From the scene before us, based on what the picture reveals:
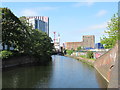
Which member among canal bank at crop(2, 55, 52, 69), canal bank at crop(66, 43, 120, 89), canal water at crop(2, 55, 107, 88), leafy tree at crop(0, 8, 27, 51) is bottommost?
canal water at crop(2, 55, 107, 88)

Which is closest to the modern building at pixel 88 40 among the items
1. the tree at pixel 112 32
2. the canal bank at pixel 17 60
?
A: the canal bank at pixel 17 60

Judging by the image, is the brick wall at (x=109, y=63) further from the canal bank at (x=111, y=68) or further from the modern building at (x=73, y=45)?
the modern building at (x=73, y=45)

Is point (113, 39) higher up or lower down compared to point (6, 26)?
lower down

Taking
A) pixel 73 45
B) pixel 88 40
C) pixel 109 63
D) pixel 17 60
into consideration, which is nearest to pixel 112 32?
pixel 109 63

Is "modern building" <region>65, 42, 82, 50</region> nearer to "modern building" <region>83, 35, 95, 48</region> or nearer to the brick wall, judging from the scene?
"modern building" <region>83, 35, 95, 48</region>

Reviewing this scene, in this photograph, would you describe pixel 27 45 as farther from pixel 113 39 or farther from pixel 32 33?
pixel 113 39

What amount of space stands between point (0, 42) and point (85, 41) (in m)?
140

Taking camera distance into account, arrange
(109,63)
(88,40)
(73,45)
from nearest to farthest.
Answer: (109,63), (88,40), (73,45)

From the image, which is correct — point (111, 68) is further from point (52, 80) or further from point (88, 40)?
point (88, 40)

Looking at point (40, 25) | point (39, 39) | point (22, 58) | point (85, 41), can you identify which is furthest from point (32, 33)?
point (85, 41)

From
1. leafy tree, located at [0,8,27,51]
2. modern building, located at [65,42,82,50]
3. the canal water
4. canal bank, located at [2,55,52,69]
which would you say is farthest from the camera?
modern building, located at [65,42,82,50]

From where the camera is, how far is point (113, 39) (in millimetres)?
31781

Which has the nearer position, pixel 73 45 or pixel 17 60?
pixel 17 60

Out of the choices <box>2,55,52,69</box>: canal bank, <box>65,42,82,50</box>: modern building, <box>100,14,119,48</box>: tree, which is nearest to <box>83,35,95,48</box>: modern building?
<box>65,42,82,50</box>: modern building
